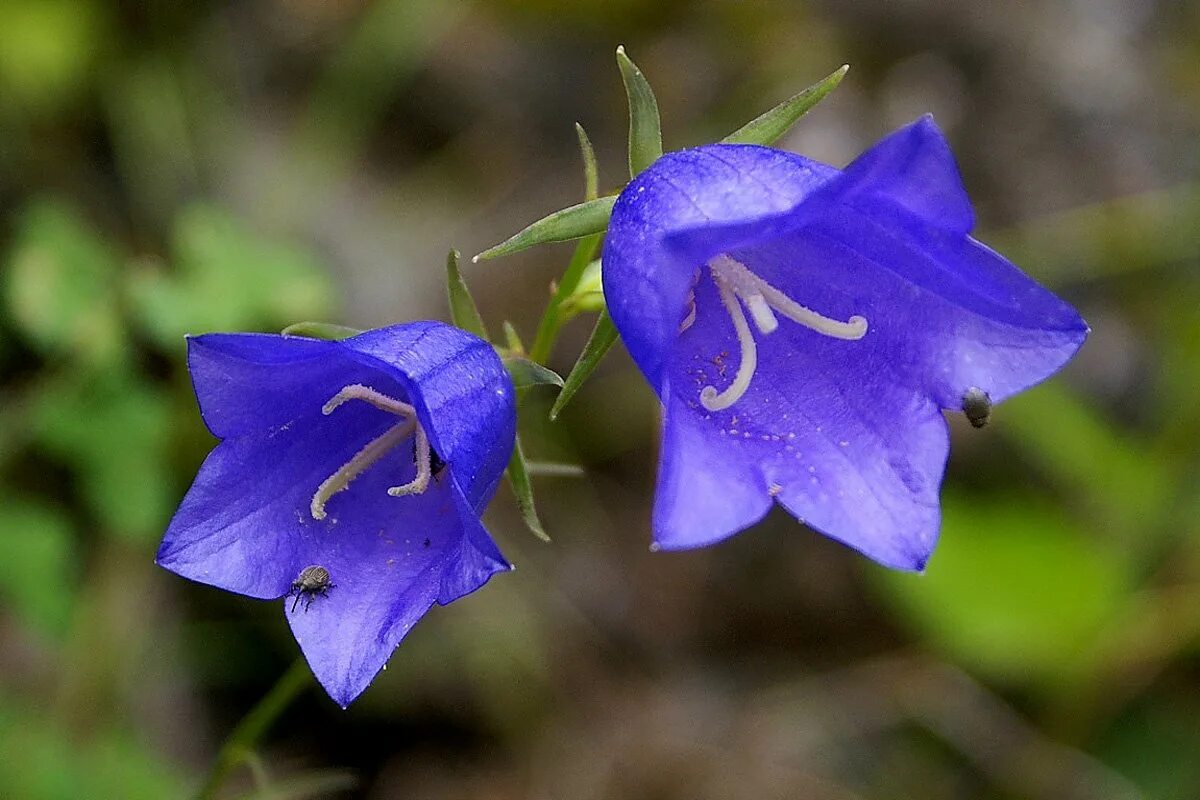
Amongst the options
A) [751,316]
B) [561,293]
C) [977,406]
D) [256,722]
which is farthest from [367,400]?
[977,406]

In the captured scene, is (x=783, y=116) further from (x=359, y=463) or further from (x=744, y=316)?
(x=359, y=463)

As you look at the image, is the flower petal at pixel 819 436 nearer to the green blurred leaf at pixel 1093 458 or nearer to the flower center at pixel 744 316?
the flower center at pixel 744 316

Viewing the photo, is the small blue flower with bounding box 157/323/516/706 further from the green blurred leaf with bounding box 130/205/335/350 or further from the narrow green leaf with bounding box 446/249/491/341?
the green blurred leaf with bounding box 130/205/335/350

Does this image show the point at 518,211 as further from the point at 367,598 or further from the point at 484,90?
the point at 367,598

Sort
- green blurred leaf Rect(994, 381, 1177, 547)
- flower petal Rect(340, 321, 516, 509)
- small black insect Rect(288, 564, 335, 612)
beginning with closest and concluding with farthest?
flower petal Rect(340, 321, 516, 509) → small black insect Rect(288, 564, 335, 612) → green blurred leaf Rect(994, 381, 1177, 547)

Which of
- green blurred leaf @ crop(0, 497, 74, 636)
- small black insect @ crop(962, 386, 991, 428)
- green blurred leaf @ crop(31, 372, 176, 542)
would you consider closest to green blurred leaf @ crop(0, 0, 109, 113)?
green blurred leaf @ crop(31, 372, 176, 542)

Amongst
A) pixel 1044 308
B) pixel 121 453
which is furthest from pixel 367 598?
pixel 121 453
